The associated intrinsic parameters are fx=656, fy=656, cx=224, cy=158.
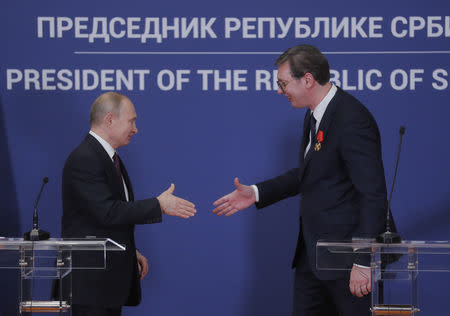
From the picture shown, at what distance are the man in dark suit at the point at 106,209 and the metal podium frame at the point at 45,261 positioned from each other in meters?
0.37

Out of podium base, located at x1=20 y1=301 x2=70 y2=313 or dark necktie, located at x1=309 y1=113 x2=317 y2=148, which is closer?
podium base, located at x1=20 y1=301 x2=70 y2=313

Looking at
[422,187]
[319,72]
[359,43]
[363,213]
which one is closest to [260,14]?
[359,43]

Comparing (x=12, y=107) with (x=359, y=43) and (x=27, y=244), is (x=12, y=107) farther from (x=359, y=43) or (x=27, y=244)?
(x=359, y=43)

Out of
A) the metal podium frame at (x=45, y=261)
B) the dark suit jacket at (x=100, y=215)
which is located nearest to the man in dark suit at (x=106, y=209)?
the dark suit jacket at (x=100, y=215)

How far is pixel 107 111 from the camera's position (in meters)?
2.94

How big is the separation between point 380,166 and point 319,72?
50 centimetres

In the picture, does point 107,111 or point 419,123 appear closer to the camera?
point 107,111

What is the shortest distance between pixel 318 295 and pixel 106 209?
0.98 metres

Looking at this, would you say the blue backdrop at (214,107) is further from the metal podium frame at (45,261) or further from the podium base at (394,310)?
the podium base at (394,310)

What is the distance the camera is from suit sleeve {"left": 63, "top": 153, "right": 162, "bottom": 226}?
2770mm

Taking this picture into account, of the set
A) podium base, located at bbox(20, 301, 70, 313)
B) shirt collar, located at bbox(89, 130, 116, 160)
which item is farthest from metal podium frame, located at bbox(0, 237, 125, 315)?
shirt collar, located at bbox(89, 130, 116, 160)

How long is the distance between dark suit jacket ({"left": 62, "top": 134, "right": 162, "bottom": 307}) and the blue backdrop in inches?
39.6

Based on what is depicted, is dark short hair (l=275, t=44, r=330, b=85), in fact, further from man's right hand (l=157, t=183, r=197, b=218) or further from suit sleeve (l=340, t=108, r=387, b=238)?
man's right hand (l=157, t=183, r=197, b=218)

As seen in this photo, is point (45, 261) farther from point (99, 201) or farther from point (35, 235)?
point (99, 201)
